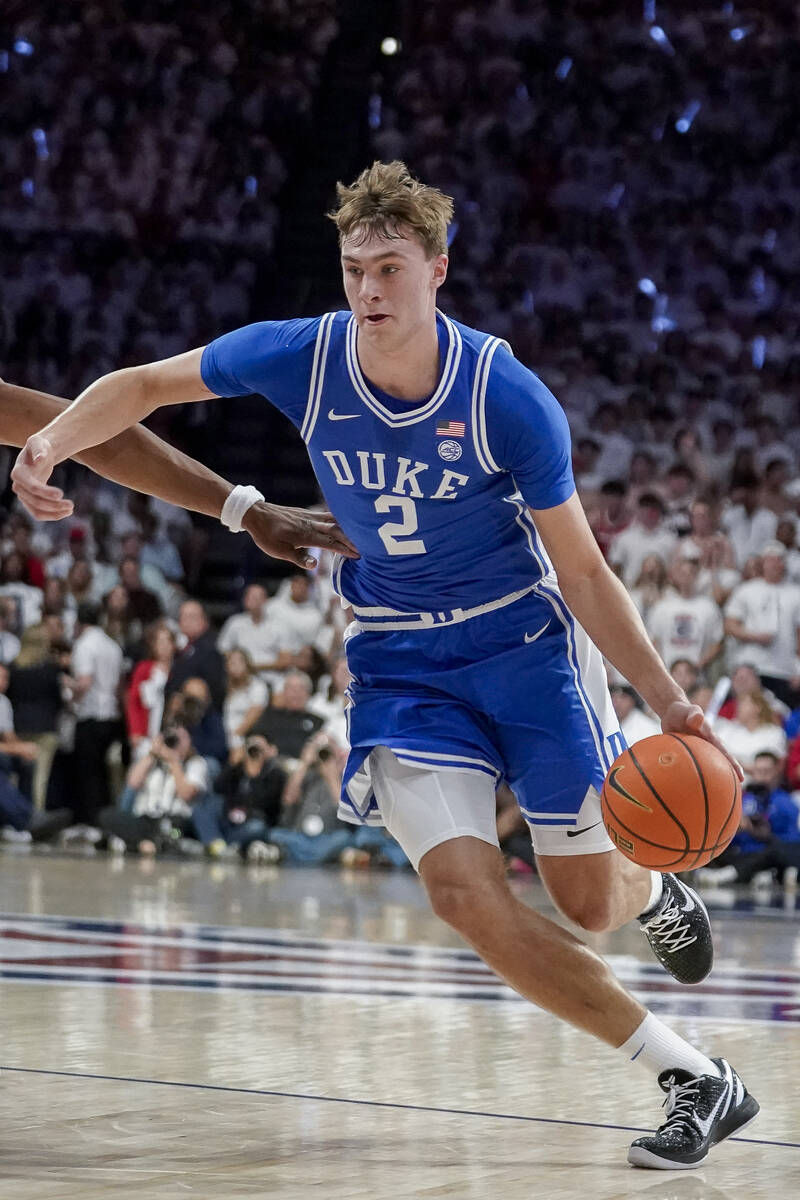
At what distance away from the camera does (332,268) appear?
58.1 ft

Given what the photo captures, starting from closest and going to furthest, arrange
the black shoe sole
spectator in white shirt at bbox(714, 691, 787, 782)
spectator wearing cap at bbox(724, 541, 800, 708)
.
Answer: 1. the black shoe sole
2. spectator in white shirt at bbox(714, 691, 787, 782)
3. spectator wearing cap at bbox(724, 541, 800, 708)

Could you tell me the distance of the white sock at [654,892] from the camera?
4.23 meters

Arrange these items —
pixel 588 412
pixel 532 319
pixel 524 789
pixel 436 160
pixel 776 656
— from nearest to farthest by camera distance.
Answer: pixel 524 789, pixel 776 656, pixel 588 412, pixel 532 319, pixel 436 160

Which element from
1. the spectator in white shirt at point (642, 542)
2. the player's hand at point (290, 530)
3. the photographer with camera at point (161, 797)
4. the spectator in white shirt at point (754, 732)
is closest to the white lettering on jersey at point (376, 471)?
the player's hand at point (290, 530)

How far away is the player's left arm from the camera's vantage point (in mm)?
3797

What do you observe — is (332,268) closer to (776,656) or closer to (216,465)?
(216,465)

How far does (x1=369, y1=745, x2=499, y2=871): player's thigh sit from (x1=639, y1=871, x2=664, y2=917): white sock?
47 centimetres

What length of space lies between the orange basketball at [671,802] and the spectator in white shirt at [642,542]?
322 inches

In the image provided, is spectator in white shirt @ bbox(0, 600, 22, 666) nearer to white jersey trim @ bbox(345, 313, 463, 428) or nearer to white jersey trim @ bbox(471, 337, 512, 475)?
white jersey trim @ bbox(345, 313, 463, 428)

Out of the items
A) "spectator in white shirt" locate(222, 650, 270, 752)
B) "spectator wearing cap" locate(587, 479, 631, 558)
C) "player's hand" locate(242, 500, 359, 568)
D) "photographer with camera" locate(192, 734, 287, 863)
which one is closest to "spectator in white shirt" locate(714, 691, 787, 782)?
"spectator wearing cap" locate(587, 479, 631, 558)

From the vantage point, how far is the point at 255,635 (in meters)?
12.9

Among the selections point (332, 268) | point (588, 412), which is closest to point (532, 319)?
point (588, 412)

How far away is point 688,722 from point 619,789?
0.21 metres

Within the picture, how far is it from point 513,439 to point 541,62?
582 inches
